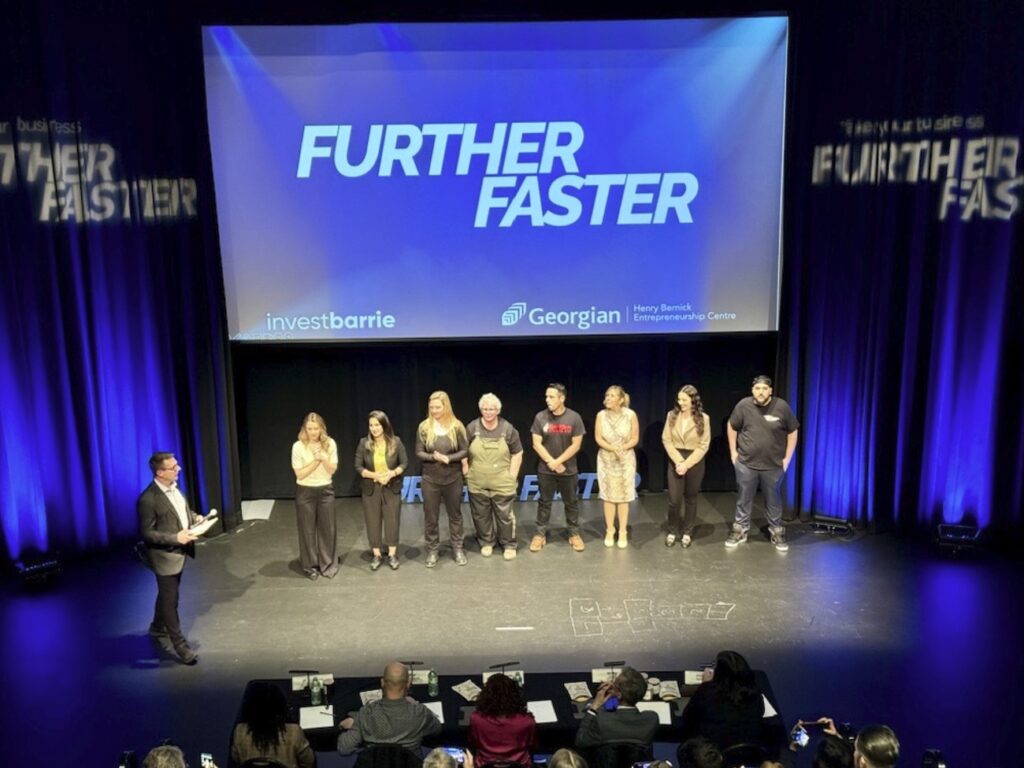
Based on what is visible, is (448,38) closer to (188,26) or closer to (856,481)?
(188,26)

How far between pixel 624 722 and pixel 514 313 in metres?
3.97

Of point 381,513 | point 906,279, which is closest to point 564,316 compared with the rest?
point 381,513

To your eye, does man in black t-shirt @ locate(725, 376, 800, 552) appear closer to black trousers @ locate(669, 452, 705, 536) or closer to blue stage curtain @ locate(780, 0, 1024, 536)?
black trousers @ locate(669, 452, 705, 536)

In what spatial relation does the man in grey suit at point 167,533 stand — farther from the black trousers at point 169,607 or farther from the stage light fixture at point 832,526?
the stage light fixture at point 832,526

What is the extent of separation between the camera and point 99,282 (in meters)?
6.89

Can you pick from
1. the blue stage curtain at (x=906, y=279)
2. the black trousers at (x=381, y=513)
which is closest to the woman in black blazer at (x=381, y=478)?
the black trousers at (x=381, y=513)

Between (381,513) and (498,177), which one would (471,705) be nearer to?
(381,513)

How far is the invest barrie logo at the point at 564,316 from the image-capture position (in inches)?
292

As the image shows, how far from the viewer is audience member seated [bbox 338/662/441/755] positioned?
13.2 ft

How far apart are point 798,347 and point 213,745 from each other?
16.0ft

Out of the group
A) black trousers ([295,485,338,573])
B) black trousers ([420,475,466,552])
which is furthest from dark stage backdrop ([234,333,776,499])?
black trousers ([295,485,338,573])

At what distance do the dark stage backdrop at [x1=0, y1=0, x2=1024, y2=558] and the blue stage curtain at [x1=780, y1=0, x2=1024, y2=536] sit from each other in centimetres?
1

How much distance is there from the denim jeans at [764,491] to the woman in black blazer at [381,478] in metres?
2.39

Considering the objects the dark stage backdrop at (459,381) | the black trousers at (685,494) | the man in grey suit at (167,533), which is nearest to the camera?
the man in grey suit at (167,533)
